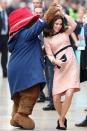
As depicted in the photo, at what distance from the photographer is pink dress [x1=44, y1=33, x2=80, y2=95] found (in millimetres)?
10734

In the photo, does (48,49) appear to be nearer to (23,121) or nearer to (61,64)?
(61,64)

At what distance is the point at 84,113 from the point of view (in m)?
12.3

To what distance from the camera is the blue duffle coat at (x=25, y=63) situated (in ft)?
34.5

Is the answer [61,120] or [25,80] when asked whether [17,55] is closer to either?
[25,80]

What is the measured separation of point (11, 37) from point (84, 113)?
2.31 meters

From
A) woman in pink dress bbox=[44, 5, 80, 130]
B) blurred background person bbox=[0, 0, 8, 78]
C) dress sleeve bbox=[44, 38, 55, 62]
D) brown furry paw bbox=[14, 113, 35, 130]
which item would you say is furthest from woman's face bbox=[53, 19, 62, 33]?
blurred background person bbox=[0, 0, 8, 78]

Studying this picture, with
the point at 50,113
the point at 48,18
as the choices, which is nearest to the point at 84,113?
the point at 50,113

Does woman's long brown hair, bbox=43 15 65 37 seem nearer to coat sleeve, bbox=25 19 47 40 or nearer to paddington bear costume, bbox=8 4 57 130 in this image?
paddington bear costume, bbox=8 4 57 130

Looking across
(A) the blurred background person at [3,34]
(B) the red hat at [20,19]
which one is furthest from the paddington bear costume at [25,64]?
(A) the blurred background person at [3,34]

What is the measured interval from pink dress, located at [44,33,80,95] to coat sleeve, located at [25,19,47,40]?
46 centimetres

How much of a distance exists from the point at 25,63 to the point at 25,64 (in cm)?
2

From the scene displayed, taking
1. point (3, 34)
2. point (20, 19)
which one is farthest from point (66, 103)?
point (3, 34)

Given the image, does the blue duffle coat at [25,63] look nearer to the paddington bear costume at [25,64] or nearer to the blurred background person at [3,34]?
the paddington bear costume at [25,64]

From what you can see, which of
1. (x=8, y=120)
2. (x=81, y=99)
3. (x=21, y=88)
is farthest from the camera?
(x=81, y=99)
